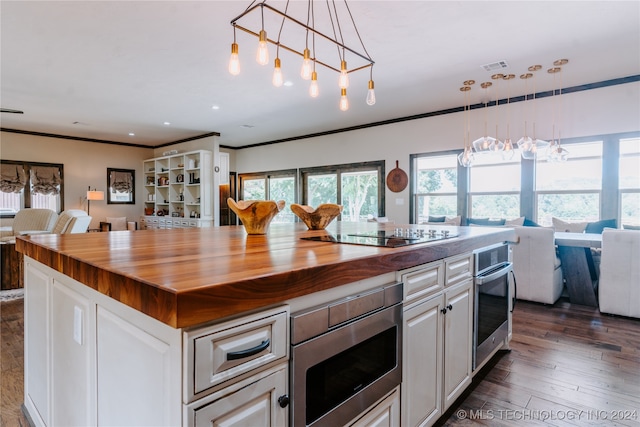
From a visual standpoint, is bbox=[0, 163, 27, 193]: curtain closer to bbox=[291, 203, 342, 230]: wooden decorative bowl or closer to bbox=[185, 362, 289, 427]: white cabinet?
bbox=[291, 203, 342, 230]: wooden decorative bowl

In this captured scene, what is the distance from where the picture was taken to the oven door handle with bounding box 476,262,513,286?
75.7 inches

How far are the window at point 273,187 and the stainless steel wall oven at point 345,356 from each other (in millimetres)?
→ 6797

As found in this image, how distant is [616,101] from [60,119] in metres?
8.67

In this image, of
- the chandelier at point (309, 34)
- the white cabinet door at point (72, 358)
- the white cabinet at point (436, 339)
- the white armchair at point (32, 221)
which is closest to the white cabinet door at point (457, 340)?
the white cabinet at point (436, 339)

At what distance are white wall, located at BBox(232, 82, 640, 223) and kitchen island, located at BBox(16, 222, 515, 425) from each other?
4493mm

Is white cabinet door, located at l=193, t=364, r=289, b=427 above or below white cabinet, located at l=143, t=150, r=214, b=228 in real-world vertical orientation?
below

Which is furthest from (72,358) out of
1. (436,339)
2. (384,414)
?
(436,339)

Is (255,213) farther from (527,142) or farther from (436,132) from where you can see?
(436,132)

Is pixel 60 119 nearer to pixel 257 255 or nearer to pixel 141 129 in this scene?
pixel 141 129

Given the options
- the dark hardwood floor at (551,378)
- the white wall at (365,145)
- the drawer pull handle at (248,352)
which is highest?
the white wall at (365,145)

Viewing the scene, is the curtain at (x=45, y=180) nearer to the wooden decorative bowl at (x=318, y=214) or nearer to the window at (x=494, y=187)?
the wooden decorative bowl at (x=318, y=214)

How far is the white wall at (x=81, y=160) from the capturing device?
707 cm

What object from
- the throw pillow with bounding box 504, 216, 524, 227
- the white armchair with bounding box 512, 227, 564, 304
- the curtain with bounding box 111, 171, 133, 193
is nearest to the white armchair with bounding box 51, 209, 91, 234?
→ the curtain with bounding box 111, 171, 133, 193

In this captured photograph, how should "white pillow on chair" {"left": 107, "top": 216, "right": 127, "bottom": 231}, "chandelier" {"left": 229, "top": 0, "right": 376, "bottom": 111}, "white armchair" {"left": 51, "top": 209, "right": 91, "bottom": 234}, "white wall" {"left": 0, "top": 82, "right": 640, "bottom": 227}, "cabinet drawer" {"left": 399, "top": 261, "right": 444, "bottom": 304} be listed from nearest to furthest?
"cabinet drawer" {"left": 399, "top": 261, "right": 444, "bottom": 304}, "chandelier" {"left": 229, "top": 0, "right": 376, "bottom": 111}, "white wall" {"left": 0, "top": 82, "right": 640, "bottom": 227}, "white armchair" {"left": 51, "top": 209, "right": 91, "bottom": 234}, "white pillow on chair" {"left": 107, "top": 216, "right": 127, "bottom": 231}
